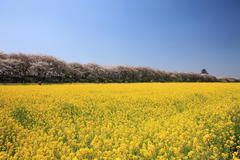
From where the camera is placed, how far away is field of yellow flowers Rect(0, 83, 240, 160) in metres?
4.50

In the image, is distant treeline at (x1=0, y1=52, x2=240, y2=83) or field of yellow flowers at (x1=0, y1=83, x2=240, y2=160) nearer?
field of yellow flowers at (x1=0, y1=83, x2=240, y2=160)

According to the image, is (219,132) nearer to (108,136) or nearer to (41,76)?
(108,136)

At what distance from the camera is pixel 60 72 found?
3081 centimetres

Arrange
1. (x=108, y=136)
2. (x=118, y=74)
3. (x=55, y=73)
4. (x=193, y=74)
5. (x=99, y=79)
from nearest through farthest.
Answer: (x=108, y=136), (x=55, y=73), (x=99, y=79), (x=118, y=74), (x=193, y=74)

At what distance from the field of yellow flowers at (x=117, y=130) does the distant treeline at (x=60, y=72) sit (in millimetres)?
17954

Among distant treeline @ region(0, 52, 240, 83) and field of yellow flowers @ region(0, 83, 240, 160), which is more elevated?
distant treeline @ region(0, 52, 240, 83)

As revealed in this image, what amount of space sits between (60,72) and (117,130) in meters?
26.6

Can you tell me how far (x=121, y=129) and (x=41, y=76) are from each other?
25.1 m

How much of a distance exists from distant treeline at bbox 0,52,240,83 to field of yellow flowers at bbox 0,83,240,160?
58.9 feet

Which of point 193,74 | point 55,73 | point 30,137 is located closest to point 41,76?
point 55,73

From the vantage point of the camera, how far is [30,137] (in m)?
5.89

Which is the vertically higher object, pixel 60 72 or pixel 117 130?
pixel 60 72

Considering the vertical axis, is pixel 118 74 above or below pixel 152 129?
above

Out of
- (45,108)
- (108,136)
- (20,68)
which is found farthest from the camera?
(20,68)
